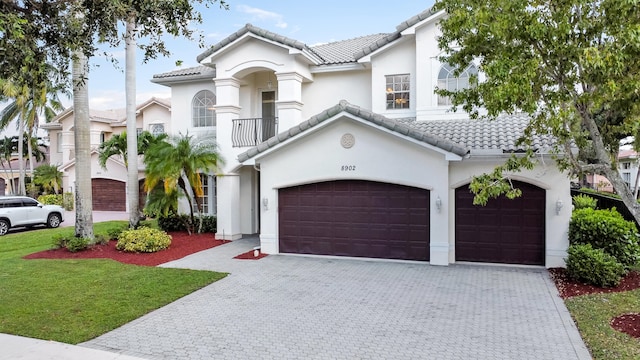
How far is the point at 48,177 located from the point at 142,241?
21.5 m

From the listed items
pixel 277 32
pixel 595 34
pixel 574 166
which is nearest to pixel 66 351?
pixel 574 166

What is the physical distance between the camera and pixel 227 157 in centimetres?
1741

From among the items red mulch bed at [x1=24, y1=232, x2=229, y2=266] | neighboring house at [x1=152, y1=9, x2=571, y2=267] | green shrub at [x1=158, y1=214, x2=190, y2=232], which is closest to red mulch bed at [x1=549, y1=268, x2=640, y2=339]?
neighboring house at [x1=152, y1=9, x2=571, y2=267]

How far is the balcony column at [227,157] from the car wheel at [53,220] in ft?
34.0

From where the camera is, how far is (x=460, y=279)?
11094 millimetres

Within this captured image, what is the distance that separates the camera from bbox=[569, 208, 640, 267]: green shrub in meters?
10.9

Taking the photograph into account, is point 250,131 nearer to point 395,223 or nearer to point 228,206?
point 228,206

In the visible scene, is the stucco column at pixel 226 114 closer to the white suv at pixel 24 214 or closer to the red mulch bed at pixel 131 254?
the red mulch bed at pixel 131 254

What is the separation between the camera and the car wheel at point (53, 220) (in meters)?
21.6

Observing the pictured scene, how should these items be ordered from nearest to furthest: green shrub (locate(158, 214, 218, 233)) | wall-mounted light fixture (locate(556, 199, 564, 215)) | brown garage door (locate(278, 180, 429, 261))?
wall-mounted light fixture (locate(556, 199, 564, 215)), brown garage door (locate(278, 180, 429, 261)), green shrub (locate(158, 214, 218, 233))

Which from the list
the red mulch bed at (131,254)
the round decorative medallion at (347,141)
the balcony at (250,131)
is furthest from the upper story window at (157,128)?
the round decorative medallion at (347,141)

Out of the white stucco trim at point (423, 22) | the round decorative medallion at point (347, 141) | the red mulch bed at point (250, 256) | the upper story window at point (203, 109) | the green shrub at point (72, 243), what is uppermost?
the white stucco trim at point (423, 22)

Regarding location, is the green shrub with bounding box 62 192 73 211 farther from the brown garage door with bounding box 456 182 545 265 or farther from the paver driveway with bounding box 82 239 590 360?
the brown garage door with bounding box 456 182 545 265

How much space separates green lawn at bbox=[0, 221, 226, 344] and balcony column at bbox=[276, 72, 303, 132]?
23.9 ft
